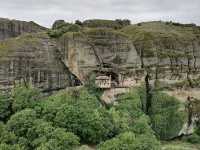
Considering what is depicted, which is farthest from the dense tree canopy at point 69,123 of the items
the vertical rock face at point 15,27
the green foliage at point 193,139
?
the vertical rock face at point 15,27

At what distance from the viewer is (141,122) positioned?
127 feet

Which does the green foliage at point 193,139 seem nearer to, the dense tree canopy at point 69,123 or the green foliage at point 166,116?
the green foliage at point 166,116

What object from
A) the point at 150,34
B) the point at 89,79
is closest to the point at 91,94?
the point at 89,79

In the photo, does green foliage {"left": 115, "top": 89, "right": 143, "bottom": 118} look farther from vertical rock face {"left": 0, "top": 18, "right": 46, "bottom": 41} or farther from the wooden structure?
vertical rock face {"left": 0, "top": 18, "right": 46, "bottom": 41}

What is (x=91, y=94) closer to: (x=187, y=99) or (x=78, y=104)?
(x=78, y=104)

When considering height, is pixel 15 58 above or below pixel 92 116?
above

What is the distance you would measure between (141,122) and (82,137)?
5.35m

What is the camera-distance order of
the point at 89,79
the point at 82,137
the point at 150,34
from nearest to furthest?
the point at 82,137, the point at 89,79, the point at 150,34

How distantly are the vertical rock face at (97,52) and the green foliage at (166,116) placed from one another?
4234 mm

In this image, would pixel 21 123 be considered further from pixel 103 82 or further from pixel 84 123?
pixel 103 82

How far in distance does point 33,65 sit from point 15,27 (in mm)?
29042

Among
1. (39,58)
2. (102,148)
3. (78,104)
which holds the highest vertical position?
(39,58)

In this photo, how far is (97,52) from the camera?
1768 inches

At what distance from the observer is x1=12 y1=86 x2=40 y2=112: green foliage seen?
38.2 m
